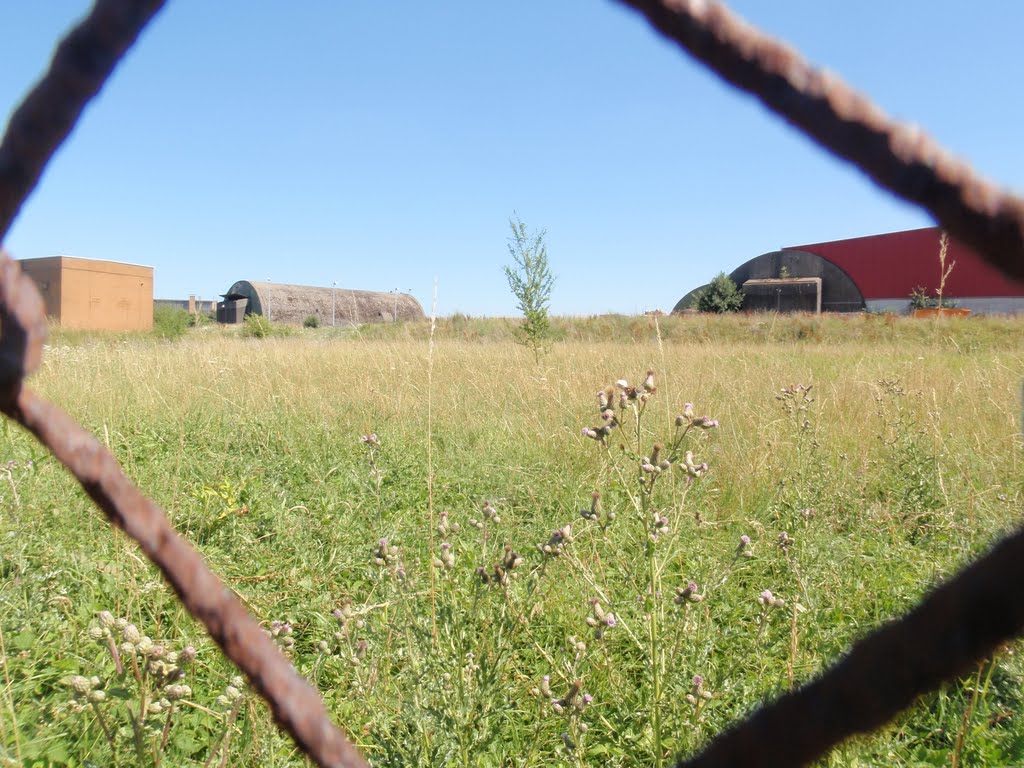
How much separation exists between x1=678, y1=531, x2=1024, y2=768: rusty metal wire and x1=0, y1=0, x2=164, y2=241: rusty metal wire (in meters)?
0.50

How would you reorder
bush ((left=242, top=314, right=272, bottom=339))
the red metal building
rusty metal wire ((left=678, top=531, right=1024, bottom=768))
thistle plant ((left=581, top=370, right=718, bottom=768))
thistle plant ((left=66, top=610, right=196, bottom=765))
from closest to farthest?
rusty metal wire ((left=678, top=531, right=1024, bottom=768)) < thistle plant ((left=66, top=610, right=196, bottom=765)) < thistle plant ((left=581, top=370, right=718, bottom=768)) < bush ((left=242, top=314, right=272, bottom=339)) < the red metal building

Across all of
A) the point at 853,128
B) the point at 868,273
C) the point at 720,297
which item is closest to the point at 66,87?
the point at 853,128

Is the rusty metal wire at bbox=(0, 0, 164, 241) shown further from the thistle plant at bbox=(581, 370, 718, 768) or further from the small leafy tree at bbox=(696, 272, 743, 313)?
the small leafy tree at bbox=(696, 272, 743, 313)

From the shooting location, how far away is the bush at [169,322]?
21103 mm

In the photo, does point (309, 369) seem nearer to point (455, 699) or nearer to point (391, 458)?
point (391, 458)

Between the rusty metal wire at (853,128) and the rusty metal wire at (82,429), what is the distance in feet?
1.03

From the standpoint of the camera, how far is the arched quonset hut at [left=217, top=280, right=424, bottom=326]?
31.3 m

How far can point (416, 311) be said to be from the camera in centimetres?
3819

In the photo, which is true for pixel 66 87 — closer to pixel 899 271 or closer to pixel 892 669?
pixel 892 669

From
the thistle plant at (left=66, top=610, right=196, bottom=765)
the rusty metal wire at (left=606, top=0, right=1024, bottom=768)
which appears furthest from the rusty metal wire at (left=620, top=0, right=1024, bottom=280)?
the thistle plant at (left=66, top=610, right=196, bottom=765)

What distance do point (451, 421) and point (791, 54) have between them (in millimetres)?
5505

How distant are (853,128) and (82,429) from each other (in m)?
0.44

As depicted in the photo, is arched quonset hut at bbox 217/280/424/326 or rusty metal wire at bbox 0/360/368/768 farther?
arched quonset hut at bbox 217/280/424/326

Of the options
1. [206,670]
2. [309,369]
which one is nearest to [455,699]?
[206,670]
